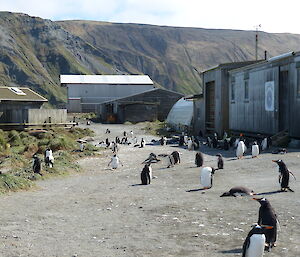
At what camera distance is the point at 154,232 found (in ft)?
34.9

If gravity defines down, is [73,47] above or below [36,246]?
above

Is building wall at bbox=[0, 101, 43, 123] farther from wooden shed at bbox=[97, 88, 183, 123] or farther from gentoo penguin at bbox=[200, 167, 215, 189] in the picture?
gentoo penguin at bbox=[200, 167, 215, 189]

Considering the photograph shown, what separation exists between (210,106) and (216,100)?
300 centimetres

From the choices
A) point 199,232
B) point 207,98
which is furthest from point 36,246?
point 207,98

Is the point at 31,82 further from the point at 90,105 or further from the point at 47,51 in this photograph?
the point at 90,105

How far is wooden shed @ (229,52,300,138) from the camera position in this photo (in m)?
28.1

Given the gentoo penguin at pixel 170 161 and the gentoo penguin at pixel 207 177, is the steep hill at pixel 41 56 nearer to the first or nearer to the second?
the gentoo penguin at pixel 170 161

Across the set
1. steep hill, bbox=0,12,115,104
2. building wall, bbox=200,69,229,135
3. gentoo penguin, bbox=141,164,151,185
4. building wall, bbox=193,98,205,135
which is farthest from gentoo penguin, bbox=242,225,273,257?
steep hill, bbox=0,12,115,104

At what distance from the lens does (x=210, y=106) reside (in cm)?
4428

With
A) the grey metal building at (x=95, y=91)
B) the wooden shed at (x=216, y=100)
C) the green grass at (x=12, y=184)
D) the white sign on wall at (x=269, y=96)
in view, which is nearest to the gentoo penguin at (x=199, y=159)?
the green grass at (x=12, y=184)

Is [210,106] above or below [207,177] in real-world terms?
above

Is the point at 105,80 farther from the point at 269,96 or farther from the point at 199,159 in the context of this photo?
the point at 199,159

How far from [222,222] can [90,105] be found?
84.7m

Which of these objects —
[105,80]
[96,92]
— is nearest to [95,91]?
[96,92]
